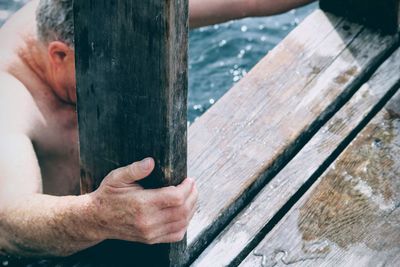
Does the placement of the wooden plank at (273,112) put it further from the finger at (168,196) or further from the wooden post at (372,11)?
the finger at (168,196)

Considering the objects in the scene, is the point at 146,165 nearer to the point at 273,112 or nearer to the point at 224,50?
the point at 273,112

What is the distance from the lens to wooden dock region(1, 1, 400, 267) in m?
2.52

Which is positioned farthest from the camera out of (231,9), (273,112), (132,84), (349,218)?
(231,9)

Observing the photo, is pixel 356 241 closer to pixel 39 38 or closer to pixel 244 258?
pixel 244 258

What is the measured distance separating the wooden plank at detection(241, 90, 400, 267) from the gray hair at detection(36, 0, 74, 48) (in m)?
1.08

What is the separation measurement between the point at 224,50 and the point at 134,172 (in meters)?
4.45

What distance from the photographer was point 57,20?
274 cm

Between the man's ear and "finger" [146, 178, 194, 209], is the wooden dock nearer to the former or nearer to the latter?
"finger" [146, 178, 194, 209]

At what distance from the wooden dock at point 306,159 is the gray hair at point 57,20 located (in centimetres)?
65

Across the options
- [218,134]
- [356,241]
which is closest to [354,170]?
[356,241]

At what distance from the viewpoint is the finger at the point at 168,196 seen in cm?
208

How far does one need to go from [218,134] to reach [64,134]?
677mm

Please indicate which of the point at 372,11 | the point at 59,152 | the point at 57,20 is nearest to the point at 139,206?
the point at 57,20

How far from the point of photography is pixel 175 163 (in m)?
2.08
